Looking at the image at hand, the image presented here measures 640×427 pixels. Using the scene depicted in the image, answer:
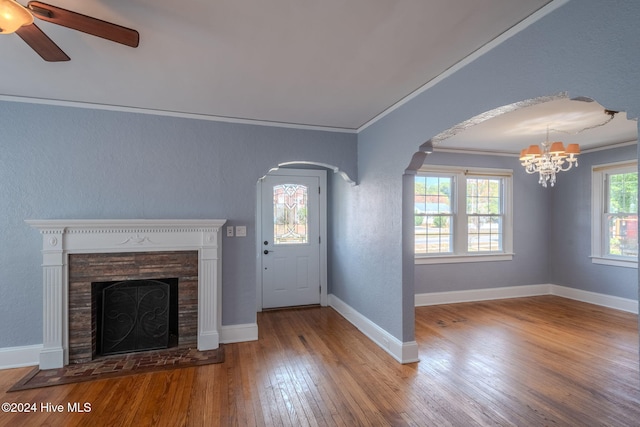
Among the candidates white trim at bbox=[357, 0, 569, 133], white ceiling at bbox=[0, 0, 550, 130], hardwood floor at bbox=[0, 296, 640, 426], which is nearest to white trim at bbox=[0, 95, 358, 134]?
white ceiling at bbox=[0, 0, 550, 130]

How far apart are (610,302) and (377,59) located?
5345 millimetres

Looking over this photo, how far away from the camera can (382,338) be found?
3.29 metres

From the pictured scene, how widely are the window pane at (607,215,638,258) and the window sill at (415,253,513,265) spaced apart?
4.54ft

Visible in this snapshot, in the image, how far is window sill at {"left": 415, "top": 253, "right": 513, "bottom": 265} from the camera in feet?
15.9

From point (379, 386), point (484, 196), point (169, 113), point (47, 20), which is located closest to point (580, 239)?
point (484, 196)

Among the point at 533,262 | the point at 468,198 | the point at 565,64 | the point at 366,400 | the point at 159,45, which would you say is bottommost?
the point at 366,400

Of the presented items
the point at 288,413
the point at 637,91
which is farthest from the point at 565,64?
the point at 288,413

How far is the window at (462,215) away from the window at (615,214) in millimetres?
1194

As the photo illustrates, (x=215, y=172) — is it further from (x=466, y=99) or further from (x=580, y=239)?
(x=580, y=239)

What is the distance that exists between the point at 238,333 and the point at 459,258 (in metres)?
3.62

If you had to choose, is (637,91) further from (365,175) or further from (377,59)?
(365,175)

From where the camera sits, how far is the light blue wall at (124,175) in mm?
2896

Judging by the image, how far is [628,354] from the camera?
3.10 m

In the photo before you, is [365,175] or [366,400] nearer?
[366,400]
